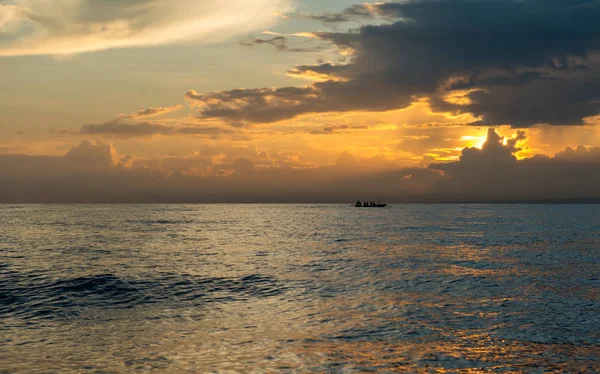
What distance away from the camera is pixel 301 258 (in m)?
55.2

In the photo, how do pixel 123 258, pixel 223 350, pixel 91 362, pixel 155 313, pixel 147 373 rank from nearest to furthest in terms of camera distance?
pixel 147 373, pixel 91 362, pixel 223 350, pixel 155 313, pixel 123 258

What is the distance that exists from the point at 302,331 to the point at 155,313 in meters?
9.73

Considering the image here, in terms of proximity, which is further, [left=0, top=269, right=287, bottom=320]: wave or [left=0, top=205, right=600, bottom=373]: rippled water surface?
Answer: [left=0, top=269, right=287, bottom=320]: wave

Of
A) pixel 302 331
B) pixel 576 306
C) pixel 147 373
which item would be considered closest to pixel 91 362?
pixel 147 373

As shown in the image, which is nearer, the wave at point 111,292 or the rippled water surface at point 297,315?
the rippled water surface at point 297,315

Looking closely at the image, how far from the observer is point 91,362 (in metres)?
17.7

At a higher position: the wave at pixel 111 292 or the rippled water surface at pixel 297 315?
the rippled water surface at pixel 297 315

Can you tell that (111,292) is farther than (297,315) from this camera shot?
Yes

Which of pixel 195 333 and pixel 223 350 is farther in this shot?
pixel 195 333

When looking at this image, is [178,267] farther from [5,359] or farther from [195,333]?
[5,359]

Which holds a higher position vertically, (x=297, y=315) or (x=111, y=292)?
(x=297, y=315)

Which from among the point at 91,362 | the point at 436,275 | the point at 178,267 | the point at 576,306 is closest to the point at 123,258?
the point at 178,267

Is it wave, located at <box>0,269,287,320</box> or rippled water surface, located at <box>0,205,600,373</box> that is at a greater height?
rippled water surface, located at <box>0,205,600,373</box>

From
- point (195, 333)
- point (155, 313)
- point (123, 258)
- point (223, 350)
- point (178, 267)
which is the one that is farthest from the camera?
point (123, 258)
